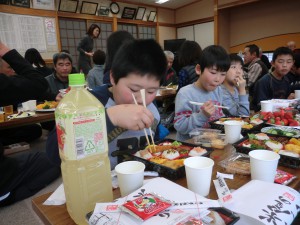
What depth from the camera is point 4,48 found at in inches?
72.1

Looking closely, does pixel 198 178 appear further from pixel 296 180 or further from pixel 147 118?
pixel 296 180

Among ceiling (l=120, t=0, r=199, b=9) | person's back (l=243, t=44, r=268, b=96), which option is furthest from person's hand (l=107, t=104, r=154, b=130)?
ceiling (l=120, t=0, r=199, b=9)

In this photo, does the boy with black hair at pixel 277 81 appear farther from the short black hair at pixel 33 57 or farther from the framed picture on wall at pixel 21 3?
the framed picture on wall at pixel 21 3

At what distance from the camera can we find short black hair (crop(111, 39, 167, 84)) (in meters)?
1.07

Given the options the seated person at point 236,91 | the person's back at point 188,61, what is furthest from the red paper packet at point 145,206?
the person's back at point 188,61

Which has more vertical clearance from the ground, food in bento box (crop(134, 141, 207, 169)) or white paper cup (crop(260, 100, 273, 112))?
white paper cup (crop(260, 100, 273, 112))

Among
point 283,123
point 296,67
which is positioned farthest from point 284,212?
point 296,67

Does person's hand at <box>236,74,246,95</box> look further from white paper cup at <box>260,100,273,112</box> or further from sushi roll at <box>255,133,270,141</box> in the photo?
sushi roll at <box>255,133,270,141</box>

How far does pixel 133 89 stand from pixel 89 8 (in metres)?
6.83

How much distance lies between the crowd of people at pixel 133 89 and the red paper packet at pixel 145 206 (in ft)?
1.01

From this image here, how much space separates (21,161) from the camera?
95.9 inches

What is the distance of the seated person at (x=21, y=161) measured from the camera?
180cm

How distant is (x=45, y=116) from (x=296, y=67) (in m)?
3.35

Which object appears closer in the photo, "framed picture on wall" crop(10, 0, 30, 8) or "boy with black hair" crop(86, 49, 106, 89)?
"boy with black hair" crop(86, 49, 106, 89)
